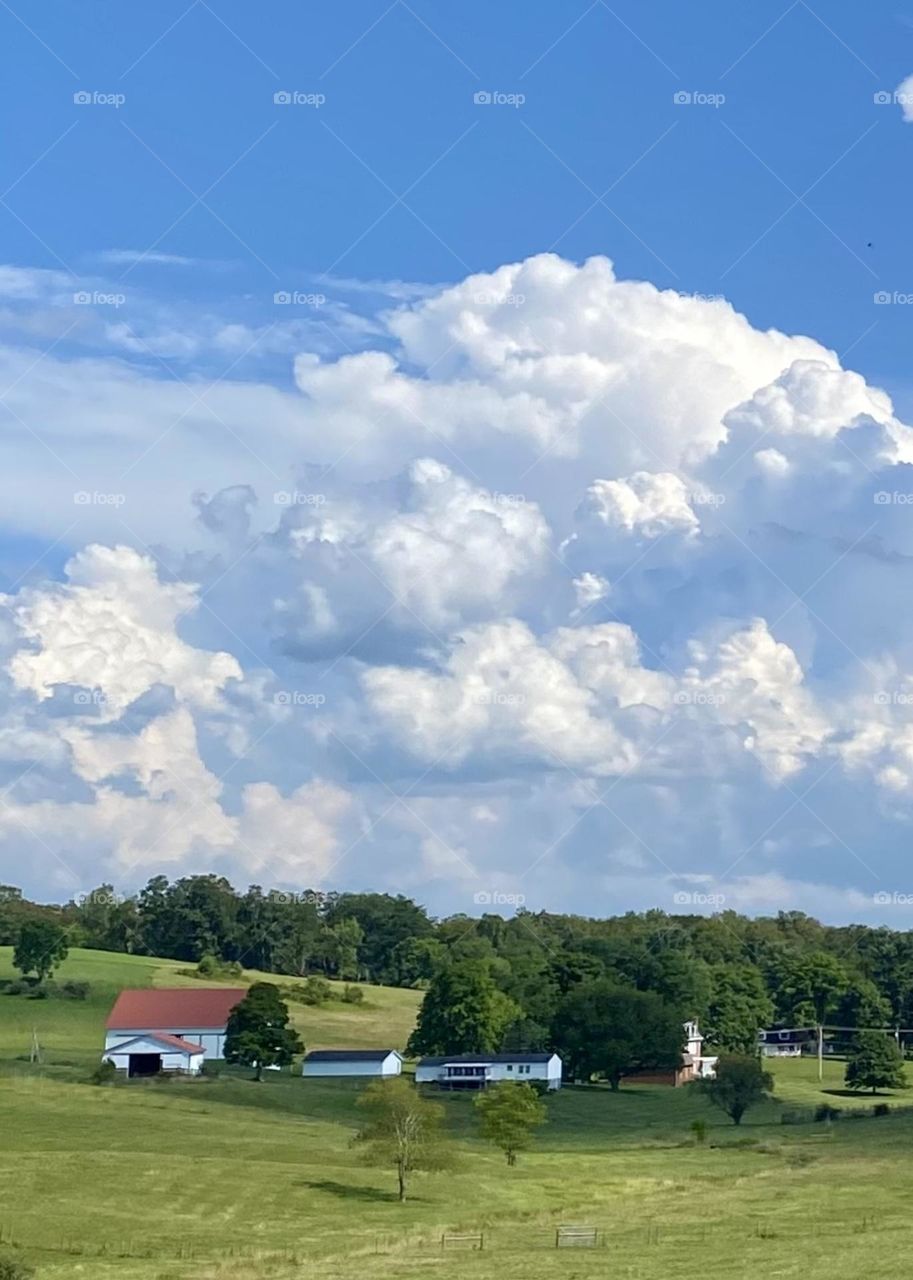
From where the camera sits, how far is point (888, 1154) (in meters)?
82.6

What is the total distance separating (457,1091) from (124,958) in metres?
72.2

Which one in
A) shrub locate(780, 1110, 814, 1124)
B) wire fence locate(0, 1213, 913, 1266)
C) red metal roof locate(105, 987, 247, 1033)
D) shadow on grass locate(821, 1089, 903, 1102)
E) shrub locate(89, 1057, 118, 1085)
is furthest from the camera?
red metal roof locate(105, 987, 247, 1033)

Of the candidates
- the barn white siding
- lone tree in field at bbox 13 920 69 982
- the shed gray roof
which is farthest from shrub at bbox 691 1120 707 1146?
lone tree in field at bbox 13 920 69 982

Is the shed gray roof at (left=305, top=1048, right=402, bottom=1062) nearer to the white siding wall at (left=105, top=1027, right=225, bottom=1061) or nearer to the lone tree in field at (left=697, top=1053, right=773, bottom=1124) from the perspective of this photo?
the white siding wall at (left=105, top=1027, right=225, bottom=1061)

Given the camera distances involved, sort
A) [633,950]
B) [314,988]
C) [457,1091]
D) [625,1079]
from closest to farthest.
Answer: [457,1091] < [625,1079] < [633,950] < [314,988]

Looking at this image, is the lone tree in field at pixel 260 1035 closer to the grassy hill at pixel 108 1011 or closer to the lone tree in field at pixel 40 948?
the grassy hill at pixel 108 1011

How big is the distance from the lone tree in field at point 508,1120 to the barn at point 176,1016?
44.6m

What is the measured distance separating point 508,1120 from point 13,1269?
42189 mm

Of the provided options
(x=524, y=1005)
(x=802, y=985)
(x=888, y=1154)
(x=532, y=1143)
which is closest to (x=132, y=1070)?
(x=524, y=1005)

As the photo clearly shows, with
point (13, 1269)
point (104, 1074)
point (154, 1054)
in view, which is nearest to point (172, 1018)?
point (154, 1054)

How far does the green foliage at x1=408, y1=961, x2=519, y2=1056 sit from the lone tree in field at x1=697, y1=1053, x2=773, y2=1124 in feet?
91.0

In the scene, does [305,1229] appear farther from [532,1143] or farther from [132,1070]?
[132,1070]

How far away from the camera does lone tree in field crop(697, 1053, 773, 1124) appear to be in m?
104

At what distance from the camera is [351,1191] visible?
71688mm
